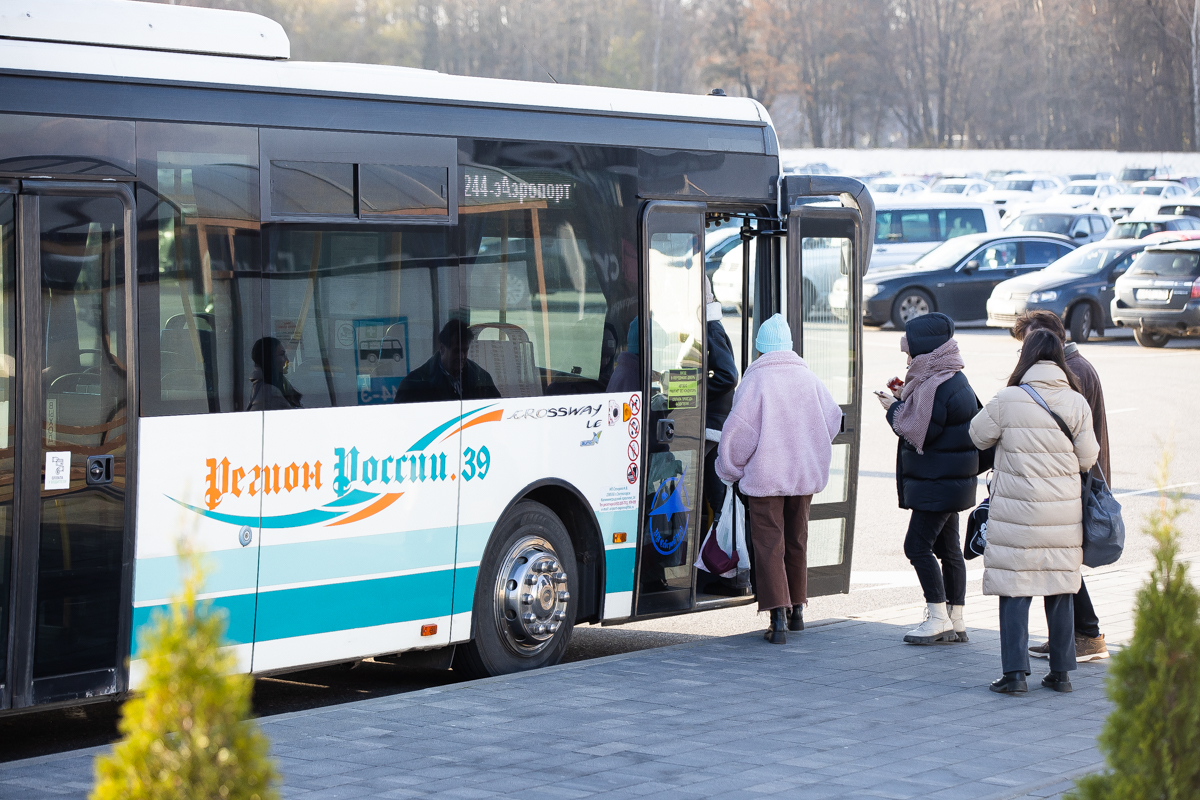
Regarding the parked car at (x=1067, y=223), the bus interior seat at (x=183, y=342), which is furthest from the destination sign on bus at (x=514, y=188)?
the parked car at (x=1067, y=223)

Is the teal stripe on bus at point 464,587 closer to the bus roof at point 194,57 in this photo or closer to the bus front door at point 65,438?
the bus front door at point 65,438

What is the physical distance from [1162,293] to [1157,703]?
23.0 m

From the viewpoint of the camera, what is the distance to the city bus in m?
5.85

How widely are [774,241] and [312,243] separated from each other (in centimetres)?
312

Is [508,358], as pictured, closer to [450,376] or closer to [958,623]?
[450,376]

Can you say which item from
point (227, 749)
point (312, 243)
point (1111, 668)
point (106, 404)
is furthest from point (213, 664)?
point (312, 243)

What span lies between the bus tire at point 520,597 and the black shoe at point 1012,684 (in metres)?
2.11

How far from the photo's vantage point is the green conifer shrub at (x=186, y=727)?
2.63 m

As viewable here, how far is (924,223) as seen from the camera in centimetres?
3181

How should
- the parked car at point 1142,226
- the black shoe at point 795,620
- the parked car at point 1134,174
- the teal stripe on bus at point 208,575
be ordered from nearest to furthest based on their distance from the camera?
the teal stripe on bus at point 208,575 < the black shoe at point 795,620 < the parked car at point 1142,226 < the parked car at point 1134,174

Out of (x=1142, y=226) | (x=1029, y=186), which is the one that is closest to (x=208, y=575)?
(x=1142, y=226)

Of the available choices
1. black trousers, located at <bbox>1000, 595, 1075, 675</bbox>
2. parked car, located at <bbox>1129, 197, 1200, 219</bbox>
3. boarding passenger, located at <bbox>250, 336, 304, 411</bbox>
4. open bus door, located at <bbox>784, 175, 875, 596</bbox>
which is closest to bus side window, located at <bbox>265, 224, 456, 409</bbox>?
boarding passenger, located at <bbox>250, 336, 304, 411</bbox>

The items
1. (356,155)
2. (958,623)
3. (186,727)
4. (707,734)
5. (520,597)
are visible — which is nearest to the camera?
(186,727)

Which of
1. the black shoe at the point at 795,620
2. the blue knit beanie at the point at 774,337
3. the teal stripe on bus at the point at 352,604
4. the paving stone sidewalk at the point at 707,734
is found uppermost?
the blue knit beanie at the point at 774,337
